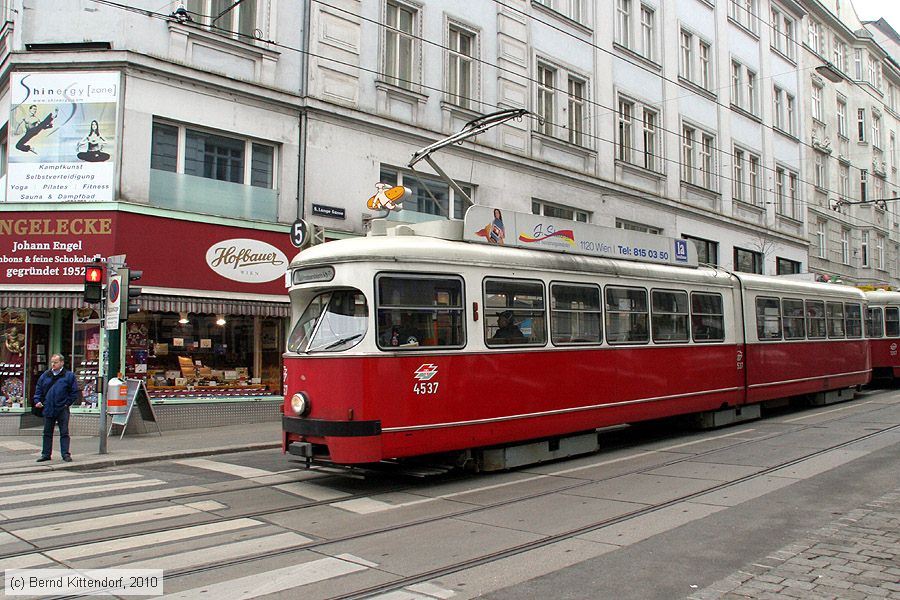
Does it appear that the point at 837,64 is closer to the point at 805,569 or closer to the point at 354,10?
the point at 354,10

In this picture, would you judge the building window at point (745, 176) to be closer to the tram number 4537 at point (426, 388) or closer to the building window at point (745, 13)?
the building window at point (745, 13)

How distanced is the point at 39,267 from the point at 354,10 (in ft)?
30.5

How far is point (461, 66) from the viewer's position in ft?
68.9

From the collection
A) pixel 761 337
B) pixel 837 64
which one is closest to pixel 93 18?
pixel 761 337

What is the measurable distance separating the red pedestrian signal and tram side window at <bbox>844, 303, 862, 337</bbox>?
16.7 metres

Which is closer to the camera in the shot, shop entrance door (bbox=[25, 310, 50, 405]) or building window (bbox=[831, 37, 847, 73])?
shop entrance door (bbox=[25, 310, 50, 405])

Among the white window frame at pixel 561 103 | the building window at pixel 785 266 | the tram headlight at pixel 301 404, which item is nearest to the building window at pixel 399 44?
the white window frame at pixel 561 103

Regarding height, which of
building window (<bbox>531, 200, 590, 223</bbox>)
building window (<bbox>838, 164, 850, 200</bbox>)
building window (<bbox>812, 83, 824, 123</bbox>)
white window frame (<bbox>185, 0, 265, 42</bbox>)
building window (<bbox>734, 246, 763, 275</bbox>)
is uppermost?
building window (<bbox>812, 83, 824, 123</bbox>)

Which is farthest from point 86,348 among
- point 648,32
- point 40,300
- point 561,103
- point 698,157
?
point 698,157

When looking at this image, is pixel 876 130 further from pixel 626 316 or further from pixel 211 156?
pixel 211 156

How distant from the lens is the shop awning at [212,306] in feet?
49.0

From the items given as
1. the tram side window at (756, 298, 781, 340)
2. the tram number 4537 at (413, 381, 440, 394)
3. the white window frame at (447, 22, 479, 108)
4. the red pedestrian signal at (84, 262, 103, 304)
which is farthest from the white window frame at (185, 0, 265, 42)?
the tram side window at (756, 298, 781, 340)

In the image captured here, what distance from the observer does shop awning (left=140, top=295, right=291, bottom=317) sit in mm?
14930

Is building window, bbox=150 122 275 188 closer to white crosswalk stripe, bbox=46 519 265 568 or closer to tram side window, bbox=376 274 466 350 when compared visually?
tram side window, bbox=376 274 466 350
